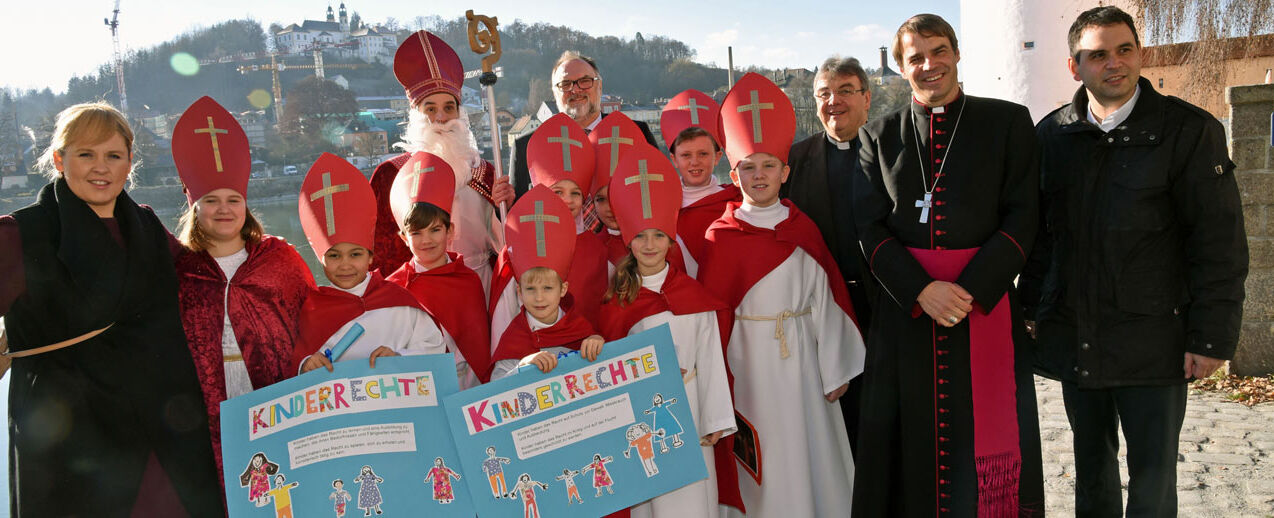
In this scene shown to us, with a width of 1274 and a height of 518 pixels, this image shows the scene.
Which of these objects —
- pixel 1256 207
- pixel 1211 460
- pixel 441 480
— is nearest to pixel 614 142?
pixel 441 480

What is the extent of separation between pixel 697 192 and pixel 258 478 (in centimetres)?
Answer: 244

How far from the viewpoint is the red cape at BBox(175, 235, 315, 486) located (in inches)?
119

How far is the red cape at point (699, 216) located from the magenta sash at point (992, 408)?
120 centimetres

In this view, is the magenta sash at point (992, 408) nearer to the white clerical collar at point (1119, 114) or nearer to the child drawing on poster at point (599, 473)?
the white clerical collar at point (1119, 114)

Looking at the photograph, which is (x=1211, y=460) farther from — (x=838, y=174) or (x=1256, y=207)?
(x=838, y=174)

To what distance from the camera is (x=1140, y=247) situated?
118 inches

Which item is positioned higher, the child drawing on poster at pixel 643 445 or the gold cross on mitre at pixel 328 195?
the gold cross on mitre at pixel 328 195

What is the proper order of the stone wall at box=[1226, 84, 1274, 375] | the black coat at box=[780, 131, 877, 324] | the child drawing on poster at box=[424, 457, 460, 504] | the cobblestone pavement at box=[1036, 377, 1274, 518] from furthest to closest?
the stone wall at box=[1226, 84, 1274, 375] → the cobblestone pavement at box=[1036, 377, 1274, 518] → the black coat at box=[780, 131, 877, 324] → the child drawing on poster at box=[424, 457, 460, 504]

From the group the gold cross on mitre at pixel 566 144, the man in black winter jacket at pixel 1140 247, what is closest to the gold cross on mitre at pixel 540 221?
the gold cross on mitre at pixel 566 144

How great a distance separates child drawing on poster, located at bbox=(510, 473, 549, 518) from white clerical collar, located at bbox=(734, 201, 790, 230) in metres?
1.50

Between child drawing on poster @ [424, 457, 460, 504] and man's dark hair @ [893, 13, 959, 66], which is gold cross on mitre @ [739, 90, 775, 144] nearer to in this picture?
man's dark hair @ [893, 13, 959, 66]

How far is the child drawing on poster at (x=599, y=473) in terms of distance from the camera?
2.93 metres

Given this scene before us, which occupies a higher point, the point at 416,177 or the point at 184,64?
the point at 184,64

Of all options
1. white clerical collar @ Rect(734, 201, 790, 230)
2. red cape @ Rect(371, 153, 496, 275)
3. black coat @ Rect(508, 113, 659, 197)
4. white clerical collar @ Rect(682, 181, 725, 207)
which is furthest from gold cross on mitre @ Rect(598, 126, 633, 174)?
white clerical collar @ Rect(734, 201, 790, 230)
